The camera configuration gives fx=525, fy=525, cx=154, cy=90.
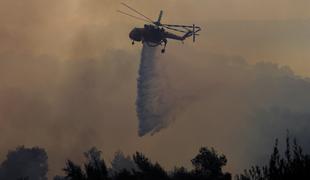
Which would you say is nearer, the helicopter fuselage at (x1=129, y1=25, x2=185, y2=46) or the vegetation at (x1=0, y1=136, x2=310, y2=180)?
the vegetation at (x1=0, y1=136, x2=310, y2=180)

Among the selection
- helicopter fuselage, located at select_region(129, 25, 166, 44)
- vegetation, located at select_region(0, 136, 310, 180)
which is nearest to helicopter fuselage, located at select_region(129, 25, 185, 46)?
helicopter fuselage, located at select_region(129, 25, 166, 44)

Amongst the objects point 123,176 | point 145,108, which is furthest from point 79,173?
point 145,108

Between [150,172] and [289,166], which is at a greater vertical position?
[150,172]

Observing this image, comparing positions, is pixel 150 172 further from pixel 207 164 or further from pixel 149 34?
pixel 149 34

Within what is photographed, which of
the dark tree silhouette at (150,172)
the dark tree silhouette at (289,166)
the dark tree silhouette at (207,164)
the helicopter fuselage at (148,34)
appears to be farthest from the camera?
the helicopter fuselage at (148,34)

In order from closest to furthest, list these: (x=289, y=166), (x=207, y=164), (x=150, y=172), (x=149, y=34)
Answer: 1. (x=289, y=166)
2. (x=150, y=172)
3. (x=207, y=164)
4. (x=149, y=34)

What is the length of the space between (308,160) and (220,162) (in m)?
61.2

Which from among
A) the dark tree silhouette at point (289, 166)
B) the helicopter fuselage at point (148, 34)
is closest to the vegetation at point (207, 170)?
the dark tree silhouette at point (289, 166)

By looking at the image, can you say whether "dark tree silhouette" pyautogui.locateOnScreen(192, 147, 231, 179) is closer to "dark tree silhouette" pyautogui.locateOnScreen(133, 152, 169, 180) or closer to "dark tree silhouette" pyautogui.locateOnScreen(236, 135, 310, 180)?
"dark tree silhouette" pyautogui.locateOnScreen(133, 152, 169, 180)

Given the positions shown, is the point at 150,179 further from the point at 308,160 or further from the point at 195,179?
the point at 308,160

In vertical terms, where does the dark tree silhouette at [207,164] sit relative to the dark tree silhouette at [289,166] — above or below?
above

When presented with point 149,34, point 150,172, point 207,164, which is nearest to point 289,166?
point 150,172

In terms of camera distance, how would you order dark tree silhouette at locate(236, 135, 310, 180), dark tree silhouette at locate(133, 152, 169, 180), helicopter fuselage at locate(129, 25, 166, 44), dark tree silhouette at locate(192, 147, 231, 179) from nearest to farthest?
dark tree silhouette at locate(236, 135, 310, 180) < dark tree silhouette at locate(133, 152, 169, 180) < dark tree silhouette at locate(192, 147, 231, 179) < helicopter fuselage at locate(129, 25, 166, 44)

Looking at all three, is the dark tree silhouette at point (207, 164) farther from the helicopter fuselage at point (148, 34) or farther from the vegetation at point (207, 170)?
the helicopter fuselage at point (148, 34)
